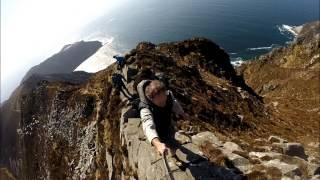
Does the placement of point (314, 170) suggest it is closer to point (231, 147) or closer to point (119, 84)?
point (231, 147)

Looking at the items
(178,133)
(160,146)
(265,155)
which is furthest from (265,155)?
(160,146)

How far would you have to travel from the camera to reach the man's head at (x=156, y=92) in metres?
10.8

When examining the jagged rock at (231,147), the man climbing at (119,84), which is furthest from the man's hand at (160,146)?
the man climbing at (119,84)

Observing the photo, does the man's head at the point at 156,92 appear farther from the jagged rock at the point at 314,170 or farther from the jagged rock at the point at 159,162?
the jagged rock at the point at 314,170

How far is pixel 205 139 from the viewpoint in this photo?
1645cm

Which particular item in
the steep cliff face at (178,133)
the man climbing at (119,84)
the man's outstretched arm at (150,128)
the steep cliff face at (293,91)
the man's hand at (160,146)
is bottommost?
the steep cliff face at (293,91)

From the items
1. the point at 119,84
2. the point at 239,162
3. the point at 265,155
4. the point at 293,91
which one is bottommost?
the point at 293,91

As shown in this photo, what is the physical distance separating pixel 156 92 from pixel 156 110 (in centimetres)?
89

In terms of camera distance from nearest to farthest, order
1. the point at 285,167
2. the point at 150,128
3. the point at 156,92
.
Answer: the point at 156,92 → the point at 150,128 → the point at 285,167

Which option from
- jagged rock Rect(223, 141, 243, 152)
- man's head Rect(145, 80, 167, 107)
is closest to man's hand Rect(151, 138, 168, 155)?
man's head Rect(145, 80, 167, 107)

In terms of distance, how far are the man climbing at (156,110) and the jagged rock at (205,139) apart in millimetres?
3707

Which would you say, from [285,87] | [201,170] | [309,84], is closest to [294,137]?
[201,170]

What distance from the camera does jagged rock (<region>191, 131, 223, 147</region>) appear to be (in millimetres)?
15964

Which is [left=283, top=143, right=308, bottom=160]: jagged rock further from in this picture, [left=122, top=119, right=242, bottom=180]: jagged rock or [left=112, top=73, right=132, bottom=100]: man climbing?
[left=112, top=73, right=132, bottom=100]: man climbing
